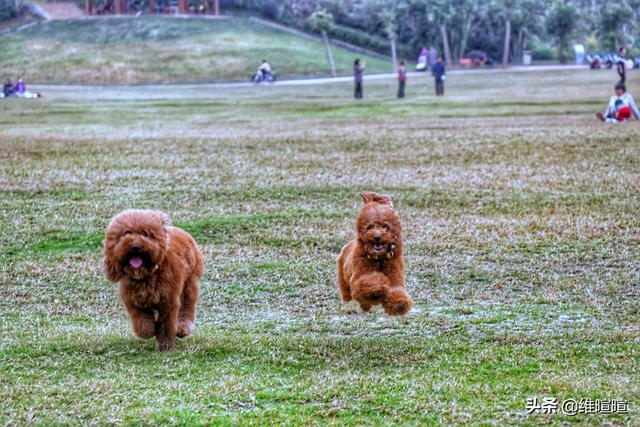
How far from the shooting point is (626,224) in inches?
592

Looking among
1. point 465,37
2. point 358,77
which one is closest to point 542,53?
point 465,37

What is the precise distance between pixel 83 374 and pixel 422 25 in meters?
89.5

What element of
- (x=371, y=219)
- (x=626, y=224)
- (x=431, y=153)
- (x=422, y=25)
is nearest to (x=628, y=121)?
(x=431, y=153)


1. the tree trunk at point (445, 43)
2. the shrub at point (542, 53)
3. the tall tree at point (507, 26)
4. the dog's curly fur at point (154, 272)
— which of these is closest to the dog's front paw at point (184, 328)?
the dog's curly fur at point (154, 272)

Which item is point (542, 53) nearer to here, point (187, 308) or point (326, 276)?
point (326, 276)

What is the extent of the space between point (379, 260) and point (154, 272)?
6.03 feet

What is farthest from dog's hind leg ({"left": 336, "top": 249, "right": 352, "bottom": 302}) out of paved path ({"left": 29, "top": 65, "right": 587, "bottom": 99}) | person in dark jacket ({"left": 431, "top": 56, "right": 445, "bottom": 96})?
paved path ({"left": 29, "top": 65, "right": 587, "bottom": 99})

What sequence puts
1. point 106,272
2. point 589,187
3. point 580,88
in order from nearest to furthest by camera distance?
point 106,272 < point 589,187 < point 580,88

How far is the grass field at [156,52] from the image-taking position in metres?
71.2

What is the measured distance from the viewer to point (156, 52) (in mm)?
77938

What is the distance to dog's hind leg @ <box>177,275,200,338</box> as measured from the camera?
9023 mm

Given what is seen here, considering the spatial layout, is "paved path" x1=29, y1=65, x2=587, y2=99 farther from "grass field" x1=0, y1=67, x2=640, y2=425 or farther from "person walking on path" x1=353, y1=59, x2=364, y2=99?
"grass field" x1=0, y1=67, x2=640, y2=425

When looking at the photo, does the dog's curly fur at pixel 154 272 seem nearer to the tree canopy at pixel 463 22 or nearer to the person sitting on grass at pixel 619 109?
the person sitting on grass at pixel 619 109

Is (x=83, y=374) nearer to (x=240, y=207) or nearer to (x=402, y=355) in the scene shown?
(x=402, y=355)
